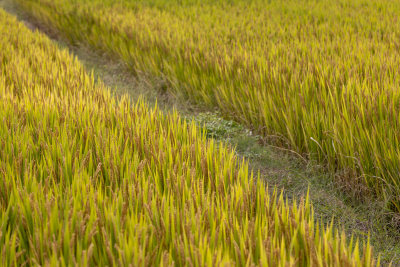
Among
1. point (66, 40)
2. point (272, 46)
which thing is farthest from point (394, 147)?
point (66, 40)

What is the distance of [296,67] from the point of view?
3.03m

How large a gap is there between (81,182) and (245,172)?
1.86ft

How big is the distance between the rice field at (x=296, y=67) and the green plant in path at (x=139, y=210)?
78 cm

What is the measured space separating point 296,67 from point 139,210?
79.4 inches

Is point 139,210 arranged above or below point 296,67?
below

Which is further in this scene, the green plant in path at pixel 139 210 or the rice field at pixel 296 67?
the rice field at pixel 296 67

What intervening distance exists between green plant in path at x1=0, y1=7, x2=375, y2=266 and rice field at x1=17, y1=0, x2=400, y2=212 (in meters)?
0.78

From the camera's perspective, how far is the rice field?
7.24 ft

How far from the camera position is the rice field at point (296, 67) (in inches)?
86.9

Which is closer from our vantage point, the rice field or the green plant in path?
the green plant in path

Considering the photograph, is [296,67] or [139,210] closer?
[139,210]

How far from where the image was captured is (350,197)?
2271 millimetres

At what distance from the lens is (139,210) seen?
1339 millimetres

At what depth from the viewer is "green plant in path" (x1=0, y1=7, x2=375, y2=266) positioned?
1.07 metres
